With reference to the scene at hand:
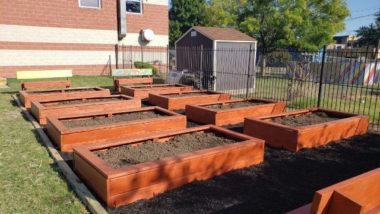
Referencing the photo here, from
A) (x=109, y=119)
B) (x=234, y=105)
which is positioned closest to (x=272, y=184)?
(x=109, y=119)

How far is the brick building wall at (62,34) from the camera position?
18109 mm

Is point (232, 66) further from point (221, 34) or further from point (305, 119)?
point (305, 119)

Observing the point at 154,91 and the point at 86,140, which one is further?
the point at 154,91

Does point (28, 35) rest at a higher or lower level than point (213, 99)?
higher

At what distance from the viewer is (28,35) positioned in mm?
18547

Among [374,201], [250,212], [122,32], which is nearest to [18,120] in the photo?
[250,212]

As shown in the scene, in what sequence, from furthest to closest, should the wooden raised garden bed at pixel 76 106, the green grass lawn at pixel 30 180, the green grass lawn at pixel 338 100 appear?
1. the green grass lawn at pixel 338 100
2. the wooden raised garden bed at pixel 76 106
3. the green grass lawn at pixel 30 180

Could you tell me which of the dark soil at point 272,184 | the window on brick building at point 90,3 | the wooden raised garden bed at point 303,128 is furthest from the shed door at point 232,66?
→ the window on brick building at point 90,3

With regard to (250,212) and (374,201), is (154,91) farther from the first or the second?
(374,201)

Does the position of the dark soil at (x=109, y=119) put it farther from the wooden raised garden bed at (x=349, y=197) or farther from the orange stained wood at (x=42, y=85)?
the orange stained wood at (x=42, y=85)

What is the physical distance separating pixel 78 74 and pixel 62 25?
322 centimetres

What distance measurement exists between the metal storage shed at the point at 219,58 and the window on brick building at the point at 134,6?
7.68 meters

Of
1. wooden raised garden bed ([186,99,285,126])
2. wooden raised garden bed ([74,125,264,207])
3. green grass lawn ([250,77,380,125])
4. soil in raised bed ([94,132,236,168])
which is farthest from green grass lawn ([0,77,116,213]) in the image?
green grass lawn ([250,77,380,125])

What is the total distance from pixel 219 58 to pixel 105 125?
31.8 ft
